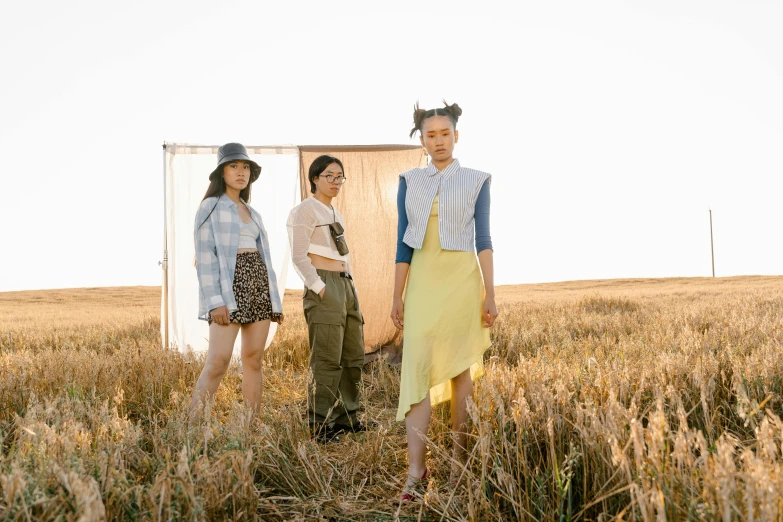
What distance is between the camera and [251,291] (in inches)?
160

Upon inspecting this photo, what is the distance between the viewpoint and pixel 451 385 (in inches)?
123

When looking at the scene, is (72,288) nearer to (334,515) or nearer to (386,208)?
(386,208)

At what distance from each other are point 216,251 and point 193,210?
121 inches

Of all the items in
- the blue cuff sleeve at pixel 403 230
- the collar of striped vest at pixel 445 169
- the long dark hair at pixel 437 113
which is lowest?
the blue cuff sleeve at pixel 403 230

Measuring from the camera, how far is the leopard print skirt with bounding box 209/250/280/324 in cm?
402

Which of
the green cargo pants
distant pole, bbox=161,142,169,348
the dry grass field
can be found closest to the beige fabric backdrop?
distant pole, bbox=161,142,169,348

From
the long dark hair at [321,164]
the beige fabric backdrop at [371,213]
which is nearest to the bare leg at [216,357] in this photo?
the long dark hair at [321,164]

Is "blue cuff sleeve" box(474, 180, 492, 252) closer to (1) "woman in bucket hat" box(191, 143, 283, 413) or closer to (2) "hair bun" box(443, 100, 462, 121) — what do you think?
(2) "hair bun" box(443, 100, 462, 121)

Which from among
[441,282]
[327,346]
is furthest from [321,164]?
[441,282]

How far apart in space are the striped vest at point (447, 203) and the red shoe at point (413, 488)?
1.16m

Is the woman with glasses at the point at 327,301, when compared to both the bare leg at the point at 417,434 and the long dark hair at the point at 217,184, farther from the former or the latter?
the bare leg at the point at 417,434

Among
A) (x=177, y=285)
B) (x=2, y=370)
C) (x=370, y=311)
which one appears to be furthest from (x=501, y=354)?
(x=2, y=370)

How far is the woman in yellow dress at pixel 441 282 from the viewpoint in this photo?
2.93m

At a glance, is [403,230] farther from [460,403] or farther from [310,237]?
[310,237]
